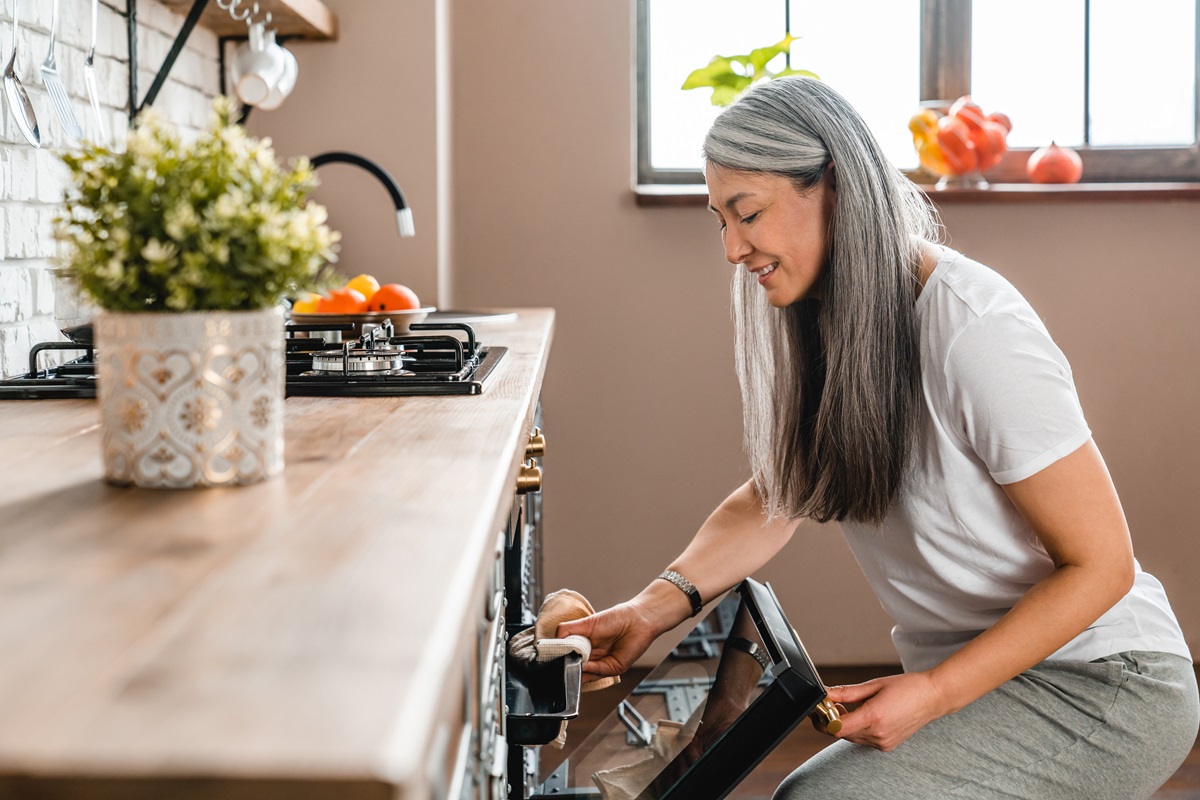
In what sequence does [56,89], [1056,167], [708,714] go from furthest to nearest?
[1056,167], [56,89], [708,714]

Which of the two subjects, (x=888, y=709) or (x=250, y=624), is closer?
(x=250, y=624)

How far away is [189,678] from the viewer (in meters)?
0.38

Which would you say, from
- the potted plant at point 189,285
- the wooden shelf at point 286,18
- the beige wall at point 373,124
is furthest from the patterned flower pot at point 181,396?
the beige wall at point 373,124

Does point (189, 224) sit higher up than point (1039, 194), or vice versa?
point (1039, 194)

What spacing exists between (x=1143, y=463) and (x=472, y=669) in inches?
105

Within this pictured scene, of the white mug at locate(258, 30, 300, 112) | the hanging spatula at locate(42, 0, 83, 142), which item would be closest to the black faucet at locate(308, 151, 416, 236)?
the white mug at locate(258, 30, 300, 112)

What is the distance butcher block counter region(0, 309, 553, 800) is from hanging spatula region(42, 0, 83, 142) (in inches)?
29.5

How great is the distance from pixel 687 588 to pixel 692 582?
2 cm

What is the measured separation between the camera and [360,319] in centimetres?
158

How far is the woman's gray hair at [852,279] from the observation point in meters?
1.29

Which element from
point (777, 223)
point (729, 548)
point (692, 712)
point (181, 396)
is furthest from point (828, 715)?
point (181, 396)

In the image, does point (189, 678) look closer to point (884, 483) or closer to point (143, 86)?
point (884, 483)

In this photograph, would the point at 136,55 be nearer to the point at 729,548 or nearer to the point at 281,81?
the point at 281,81

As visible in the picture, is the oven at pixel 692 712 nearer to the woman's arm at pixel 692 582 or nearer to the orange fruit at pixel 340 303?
the woman's arm at pixel 692 582
